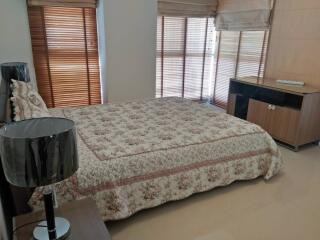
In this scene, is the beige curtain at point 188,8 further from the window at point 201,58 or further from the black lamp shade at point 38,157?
the black lamp shade at point 38,157

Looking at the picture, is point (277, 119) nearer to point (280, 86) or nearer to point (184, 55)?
point (280, 86)

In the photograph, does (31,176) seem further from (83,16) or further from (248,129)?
(83,16)

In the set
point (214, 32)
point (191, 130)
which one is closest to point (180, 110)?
point (191, 130)

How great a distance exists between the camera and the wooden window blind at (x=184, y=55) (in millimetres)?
4730

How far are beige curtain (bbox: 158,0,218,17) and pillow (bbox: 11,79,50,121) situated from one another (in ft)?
9.48

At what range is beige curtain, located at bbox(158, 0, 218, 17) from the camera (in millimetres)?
4348

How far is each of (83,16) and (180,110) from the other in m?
2.13

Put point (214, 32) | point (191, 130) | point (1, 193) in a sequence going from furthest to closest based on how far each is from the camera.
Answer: point (214, 32)
point (191, 130)
point (1, 193)

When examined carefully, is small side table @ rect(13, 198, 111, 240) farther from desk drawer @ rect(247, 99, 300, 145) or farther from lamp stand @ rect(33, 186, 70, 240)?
desk drawer @ rect(247, 99, 300, 145)

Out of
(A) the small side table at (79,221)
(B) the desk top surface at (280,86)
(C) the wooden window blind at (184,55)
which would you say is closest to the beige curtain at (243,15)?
(C) the wooden window blind at (184,55)

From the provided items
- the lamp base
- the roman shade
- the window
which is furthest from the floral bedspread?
the window

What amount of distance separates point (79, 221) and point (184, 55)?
4.17 metres

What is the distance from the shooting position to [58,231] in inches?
45.9

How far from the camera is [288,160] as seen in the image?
10.2 ft
